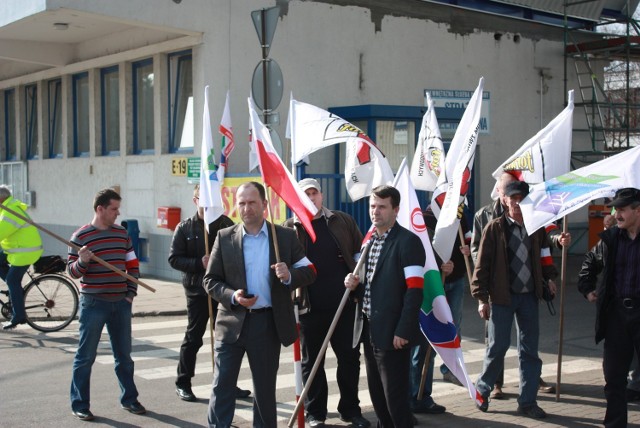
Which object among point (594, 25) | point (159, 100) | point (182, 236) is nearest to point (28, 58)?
point (159, 100)

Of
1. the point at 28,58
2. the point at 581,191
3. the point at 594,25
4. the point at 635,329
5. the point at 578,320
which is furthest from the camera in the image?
the point at 594,25

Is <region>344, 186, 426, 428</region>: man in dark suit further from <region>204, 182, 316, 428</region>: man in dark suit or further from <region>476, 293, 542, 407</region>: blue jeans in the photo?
<region>476, 293, 542, 407</region>: blue jeans

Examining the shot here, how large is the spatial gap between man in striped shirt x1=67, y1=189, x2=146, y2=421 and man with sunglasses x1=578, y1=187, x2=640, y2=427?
391 centimetres

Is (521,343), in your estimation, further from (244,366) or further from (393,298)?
(244,366)

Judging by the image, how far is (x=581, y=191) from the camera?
710 centimetres

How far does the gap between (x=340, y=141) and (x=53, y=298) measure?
6.18 metres

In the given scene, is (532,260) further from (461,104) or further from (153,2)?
(461,104)

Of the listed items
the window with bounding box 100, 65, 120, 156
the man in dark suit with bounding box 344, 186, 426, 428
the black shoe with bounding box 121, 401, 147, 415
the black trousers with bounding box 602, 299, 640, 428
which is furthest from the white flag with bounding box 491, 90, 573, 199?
the window with bounding box 100, 65, 120, 156

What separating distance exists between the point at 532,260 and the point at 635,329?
1.21m

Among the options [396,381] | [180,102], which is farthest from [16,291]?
[396,381]

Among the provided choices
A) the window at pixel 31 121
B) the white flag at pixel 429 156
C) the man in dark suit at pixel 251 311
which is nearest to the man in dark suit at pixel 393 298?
the man in dark suit at pixel 251 311

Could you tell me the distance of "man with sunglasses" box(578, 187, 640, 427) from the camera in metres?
6.53

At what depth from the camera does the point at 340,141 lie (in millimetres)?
7590

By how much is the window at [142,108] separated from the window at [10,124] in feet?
21.6
